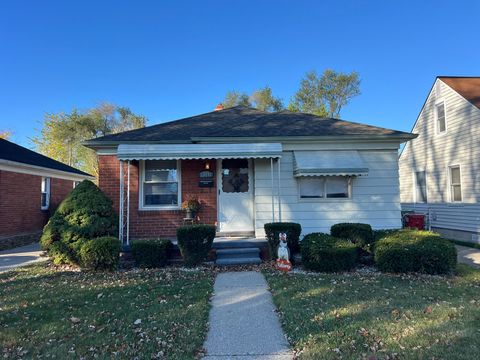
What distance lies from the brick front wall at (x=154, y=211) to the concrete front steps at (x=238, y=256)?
4.88ft

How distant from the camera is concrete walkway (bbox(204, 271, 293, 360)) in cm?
366

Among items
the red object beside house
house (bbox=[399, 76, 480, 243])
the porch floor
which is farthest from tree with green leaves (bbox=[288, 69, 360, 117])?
the porch floor

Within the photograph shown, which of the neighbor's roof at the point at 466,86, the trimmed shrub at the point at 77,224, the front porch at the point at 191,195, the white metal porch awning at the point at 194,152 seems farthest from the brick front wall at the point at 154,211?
the neighbor's roof at the point at 466,86

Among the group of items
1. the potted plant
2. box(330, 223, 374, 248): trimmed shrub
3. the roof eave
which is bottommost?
box(330, 223, 374, 248): trimmed shrub

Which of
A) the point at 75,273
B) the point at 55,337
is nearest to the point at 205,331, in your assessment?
the point at 55,337

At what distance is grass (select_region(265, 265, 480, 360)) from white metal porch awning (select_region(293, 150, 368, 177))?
3060 millimetres

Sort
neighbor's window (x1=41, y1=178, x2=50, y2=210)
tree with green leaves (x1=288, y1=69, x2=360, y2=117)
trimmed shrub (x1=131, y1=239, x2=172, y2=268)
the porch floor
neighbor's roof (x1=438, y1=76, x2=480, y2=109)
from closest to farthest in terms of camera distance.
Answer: trimmed shrub (x1=131, y1=239, x2=172, y2=268)
the porch floor
neighbor's roof (x1=438, y1=76, x2=480, y2=109)
neighbor's window (x1=41, y1=178, x2=50, y2=210)
tree with green leaves (x1=288, y1=69, x2=360, y2=117)

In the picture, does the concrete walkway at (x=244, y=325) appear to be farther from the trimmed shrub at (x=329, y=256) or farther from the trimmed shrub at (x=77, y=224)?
the trimmed shrub at (x=77, y=224)

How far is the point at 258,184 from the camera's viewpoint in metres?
9.37

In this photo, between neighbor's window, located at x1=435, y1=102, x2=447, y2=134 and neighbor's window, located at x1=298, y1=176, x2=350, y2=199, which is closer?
neighbor's window, located at x1=298, y1=176, x2=350, y2=199

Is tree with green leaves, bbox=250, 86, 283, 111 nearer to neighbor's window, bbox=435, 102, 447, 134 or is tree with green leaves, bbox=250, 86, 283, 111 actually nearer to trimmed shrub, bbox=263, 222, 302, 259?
neighbor's window, bbox=435, 102, 447, 134

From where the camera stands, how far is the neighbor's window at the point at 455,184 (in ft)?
41.9

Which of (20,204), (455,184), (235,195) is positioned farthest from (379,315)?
(20,204)

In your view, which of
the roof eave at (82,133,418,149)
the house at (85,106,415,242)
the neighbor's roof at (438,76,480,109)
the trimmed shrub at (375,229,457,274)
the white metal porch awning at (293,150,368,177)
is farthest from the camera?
the neighbor's roof at (438,76,480,109)
